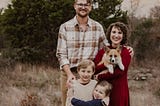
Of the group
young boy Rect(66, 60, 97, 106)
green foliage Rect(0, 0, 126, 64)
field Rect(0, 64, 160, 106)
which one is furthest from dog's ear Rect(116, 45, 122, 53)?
green foliage Rect(0, 0, 126, 64)

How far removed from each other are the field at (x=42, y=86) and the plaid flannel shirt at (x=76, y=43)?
9.85ft

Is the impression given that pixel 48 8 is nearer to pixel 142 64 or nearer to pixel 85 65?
pixel 142 64

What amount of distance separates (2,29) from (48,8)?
1478 millimetres

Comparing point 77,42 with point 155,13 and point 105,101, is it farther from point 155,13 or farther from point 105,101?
point 155,13

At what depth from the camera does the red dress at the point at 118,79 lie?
14.8ft

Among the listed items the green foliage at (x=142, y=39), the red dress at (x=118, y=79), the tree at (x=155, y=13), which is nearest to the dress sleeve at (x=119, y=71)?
the red dress at (x=118, y=79)

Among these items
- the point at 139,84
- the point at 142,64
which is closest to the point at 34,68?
the point at 139,84

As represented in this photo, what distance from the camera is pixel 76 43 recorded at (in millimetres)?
4625

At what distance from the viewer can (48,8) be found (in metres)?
13.0

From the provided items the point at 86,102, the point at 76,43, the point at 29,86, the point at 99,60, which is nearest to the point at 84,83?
the point at 86,102

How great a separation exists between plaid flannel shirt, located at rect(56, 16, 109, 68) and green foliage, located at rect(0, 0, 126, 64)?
26.8 ft

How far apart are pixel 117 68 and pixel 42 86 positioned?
5.25m

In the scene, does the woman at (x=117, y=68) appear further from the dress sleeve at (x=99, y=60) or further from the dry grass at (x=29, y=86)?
the dry grass at (x=29, y=86)

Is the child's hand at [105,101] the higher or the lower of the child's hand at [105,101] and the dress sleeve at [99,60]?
the lower
